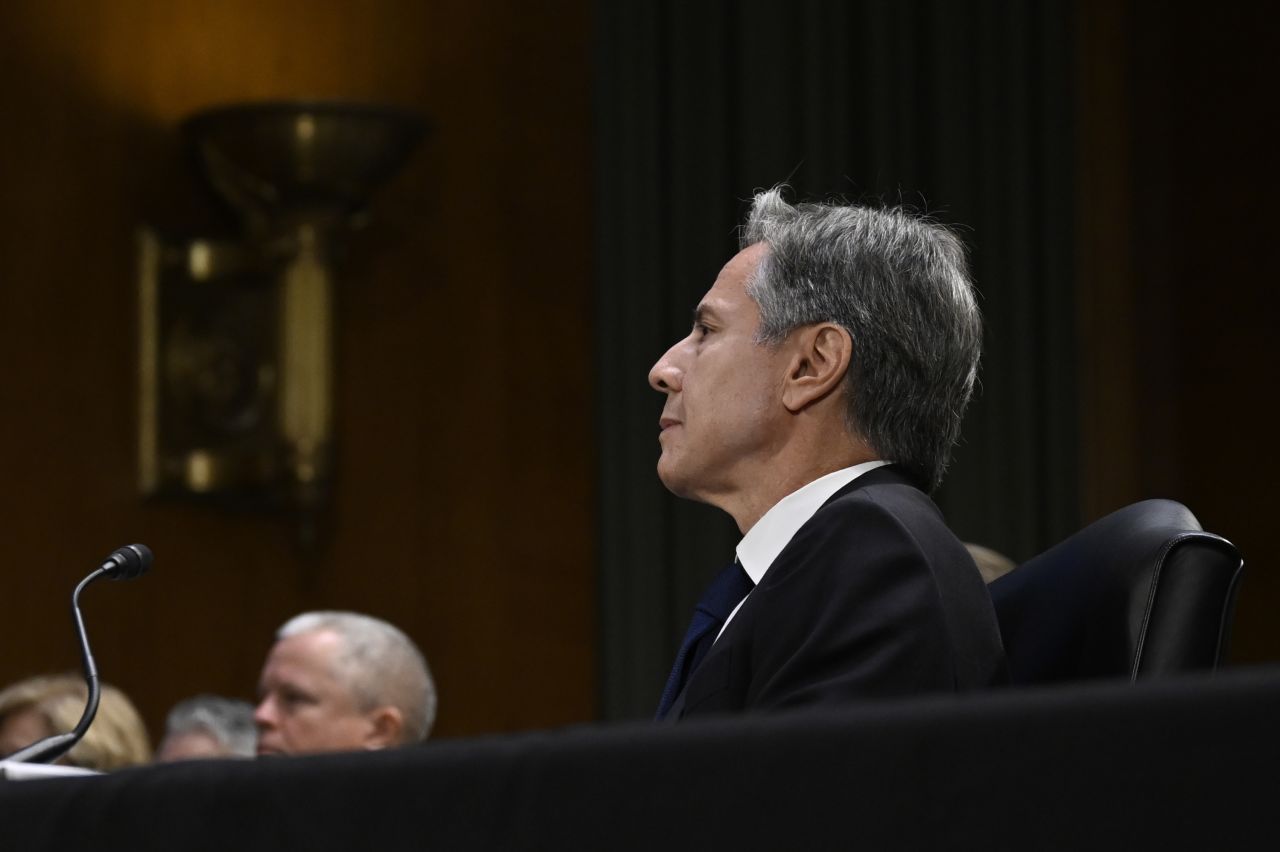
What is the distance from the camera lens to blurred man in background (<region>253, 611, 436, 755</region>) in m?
3.49

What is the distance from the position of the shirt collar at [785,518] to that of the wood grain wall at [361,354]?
2.70 m

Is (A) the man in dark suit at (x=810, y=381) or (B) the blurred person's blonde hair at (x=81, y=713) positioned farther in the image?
(B) the blurred person's blonde hair at (x=81, y=713)

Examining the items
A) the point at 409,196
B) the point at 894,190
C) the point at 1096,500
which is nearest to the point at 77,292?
the point at 409,196

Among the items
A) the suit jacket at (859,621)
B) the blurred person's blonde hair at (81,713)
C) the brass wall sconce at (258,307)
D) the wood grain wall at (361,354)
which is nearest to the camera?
the suit jacket at (859,621)

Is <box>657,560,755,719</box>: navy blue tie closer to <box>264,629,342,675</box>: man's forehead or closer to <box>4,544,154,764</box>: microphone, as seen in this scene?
<box>4,544,154,764</box>: microphone

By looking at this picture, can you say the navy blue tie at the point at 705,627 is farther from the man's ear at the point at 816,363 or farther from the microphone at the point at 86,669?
the microphone at the point at 86,669

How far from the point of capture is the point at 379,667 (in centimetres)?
355

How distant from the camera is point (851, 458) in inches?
78.6

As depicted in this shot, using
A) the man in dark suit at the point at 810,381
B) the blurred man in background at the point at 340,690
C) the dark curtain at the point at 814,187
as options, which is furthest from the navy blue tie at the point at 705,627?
the dark curtain at the point at 814,187

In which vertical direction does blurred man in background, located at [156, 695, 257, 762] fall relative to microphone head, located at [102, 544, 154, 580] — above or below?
below

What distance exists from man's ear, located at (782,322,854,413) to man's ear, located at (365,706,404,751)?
5.59 ft

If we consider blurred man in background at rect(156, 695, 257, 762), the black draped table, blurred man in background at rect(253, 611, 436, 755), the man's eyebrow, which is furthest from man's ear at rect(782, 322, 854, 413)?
blurred man in background at rect(156, 695, 257, 762)

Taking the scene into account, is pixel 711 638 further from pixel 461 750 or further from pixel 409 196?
pixel 409 196

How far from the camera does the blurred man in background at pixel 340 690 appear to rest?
3.49 metres
